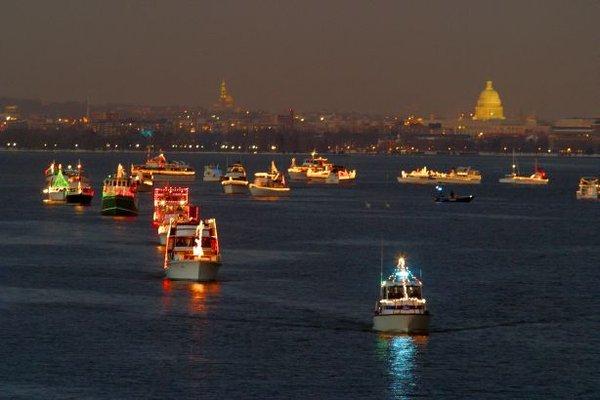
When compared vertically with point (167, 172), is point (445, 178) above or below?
above

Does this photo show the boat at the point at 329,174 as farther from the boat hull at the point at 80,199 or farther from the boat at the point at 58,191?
the boat hull at the point at 80,199

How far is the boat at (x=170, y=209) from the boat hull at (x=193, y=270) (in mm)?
10436

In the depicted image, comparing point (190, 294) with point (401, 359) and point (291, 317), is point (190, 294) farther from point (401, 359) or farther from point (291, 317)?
point (401, 359)

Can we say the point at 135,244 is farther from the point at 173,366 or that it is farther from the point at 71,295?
the point at 173,366

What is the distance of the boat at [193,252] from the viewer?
51.4 m

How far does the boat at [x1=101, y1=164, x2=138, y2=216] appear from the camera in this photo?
88312 mm

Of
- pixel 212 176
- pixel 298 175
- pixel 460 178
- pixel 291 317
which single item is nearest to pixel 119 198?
pixel 291 317

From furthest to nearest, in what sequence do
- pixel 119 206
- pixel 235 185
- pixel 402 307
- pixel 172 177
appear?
pixel 172 177
pixel 235 185
pixel 119 206
pixel 402 307

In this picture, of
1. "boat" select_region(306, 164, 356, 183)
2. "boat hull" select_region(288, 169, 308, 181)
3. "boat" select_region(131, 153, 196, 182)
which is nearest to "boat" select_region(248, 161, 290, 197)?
"boat" select_region(131, 153, 196, 182)

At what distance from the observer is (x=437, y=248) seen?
234 ft

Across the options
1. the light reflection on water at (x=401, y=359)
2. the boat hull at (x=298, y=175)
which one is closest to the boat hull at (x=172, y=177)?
the boat hull at (x=298, y=175)

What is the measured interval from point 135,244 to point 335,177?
96.4 meters

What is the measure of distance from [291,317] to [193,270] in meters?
7.18

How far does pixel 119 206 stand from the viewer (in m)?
88.2
